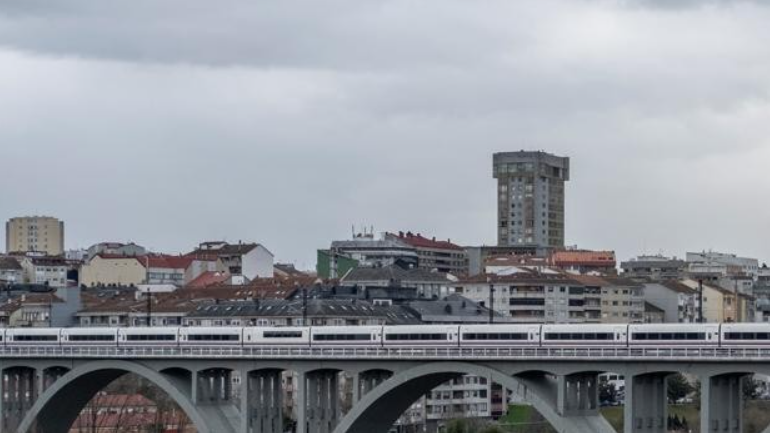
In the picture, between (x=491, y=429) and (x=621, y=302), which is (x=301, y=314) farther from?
(x=621, y=302)

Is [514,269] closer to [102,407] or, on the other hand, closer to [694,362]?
[102,407]

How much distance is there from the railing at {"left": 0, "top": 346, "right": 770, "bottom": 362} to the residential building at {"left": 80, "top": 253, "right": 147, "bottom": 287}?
87.5 metres

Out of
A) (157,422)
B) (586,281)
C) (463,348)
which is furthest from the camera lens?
(586,281)

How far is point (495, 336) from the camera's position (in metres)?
78.4

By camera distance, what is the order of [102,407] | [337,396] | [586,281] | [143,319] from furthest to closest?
[586,281] < [143,319] < [102,407] < [337,396]

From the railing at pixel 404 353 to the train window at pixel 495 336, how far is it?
39cm

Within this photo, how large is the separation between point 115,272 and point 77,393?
290ft

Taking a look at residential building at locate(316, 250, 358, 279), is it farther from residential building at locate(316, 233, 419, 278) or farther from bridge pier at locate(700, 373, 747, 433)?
bridge pier at locate(700, 373, 747, 433)

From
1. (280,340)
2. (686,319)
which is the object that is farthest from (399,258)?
(280,340)

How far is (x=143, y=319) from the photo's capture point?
136m

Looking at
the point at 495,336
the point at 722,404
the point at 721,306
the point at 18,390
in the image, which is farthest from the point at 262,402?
the point at 721,306

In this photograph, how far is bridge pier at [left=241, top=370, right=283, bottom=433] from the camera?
86438 millimetres

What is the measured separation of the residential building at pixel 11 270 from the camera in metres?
189

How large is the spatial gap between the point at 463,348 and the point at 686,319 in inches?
3149
